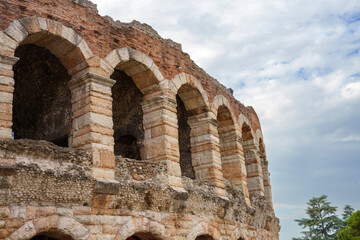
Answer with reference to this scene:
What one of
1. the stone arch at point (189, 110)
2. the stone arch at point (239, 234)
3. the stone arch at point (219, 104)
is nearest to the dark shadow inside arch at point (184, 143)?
the stone arch at point (189, 110)

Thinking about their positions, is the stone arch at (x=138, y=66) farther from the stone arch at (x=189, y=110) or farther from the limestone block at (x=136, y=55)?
the stone arch at (x=189, y=110)

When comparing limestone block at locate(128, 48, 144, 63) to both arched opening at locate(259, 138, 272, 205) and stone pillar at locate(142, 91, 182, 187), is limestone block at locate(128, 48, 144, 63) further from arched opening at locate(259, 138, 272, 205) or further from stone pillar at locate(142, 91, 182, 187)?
arched opening at locate(259, 138, 272, 205)

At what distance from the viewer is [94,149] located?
7.79 meters

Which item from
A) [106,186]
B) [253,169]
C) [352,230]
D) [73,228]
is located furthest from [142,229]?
[352,230]

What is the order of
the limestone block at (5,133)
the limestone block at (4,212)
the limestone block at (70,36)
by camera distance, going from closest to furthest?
the limestone block at (4,212) < the limestone block at (5,133) < the limestone block at (70,36)

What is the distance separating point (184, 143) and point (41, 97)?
149 inches

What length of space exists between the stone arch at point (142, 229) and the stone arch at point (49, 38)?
3.15 m

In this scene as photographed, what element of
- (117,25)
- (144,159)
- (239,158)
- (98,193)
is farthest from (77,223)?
(239,158)

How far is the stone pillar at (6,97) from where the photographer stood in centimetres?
678

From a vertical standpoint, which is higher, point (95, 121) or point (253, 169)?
point (253, 169)

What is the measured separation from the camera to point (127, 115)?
36.8 ft

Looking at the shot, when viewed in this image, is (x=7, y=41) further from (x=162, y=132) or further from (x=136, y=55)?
(x=162, y=132)

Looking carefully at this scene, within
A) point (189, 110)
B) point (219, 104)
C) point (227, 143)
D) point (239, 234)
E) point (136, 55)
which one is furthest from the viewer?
point (227, 143)

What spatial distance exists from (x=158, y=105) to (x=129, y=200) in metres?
2.44
